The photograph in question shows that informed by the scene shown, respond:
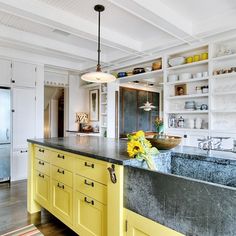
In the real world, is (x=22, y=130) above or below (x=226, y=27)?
below

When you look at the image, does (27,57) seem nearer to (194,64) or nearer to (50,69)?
(50,69)

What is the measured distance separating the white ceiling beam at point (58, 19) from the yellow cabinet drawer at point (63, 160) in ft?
5.84

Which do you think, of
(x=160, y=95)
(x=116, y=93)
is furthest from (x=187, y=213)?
(x=160, y=95)

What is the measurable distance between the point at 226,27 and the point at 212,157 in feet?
7.90

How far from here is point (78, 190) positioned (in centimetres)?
201

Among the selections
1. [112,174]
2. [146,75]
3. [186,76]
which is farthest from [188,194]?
[146,75]

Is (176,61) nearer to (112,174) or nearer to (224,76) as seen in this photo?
(224,76)

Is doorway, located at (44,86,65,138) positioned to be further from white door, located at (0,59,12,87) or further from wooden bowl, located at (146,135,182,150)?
wooden bowl, located at (146,135,182,150)

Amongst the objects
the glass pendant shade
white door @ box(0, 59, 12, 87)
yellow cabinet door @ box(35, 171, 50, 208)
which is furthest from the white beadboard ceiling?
yellow cabinet door @ box(35, 171, 50, 208)

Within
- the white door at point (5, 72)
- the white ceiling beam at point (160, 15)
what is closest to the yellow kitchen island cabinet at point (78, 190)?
the white ceiling beam at point (160, 15)

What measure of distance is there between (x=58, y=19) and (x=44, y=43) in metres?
1.21

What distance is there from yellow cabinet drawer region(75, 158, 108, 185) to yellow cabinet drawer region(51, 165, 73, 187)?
18cm

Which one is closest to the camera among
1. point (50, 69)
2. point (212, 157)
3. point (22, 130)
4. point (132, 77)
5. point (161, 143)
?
point (212, 157)

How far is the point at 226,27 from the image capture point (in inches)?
124
